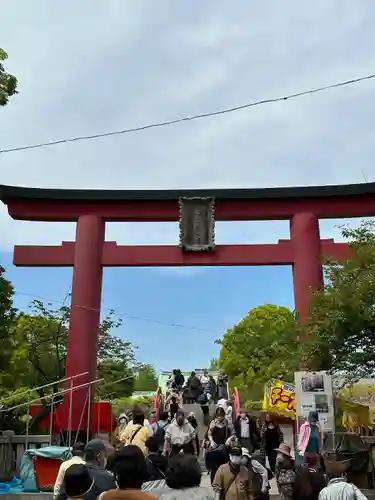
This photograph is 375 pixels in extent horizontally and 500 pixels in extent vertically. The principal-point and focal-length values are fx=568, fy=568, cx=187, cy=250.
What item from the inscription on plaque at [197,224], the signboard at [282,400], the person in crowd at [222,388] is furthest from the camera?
the person in crowd at [222,388]

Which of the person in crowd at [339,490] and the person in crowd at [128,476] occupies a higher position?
the person in crowd at [128,476]

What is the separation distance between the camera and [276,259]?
15445 millimetres

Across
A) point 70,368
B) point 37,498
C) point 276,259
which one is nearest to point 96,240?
point 70,368

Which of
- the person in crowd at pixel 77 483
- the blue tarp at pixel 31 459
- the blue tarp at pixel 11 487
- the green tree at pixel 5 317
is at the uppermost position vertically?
→ the green tree at pixel 5 317

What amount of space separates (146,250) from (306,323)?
223 inches

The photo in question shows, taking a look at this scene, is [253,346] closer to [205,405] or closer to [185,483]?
[205,405]

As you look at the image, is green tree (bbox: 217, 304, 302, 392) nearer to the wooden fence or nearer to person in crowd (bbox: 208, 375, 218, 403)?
person in crowd (bbox: 208, 375, 218, 403)

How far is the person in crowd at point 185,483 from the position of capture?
3502 millimetres

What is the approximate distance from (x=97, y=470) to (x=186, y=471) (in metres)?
1.02

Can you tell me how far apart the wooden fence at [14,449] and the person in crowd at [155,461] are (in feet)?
15.6

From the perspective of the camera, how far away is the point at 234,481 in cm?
526

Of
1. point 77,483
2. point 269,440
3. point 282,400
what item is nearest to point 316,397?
point 269,440

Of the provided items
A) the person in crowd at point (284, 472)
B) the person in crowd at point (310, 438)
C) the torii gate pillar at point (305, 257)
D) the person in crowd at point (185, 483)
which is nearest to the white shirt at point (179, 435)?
the person in crowd at point (310, 438)

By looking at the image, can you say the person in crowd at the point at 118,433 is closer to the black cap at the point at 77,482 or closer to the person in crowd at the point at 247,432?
the person in crowd at the point at 247,432
